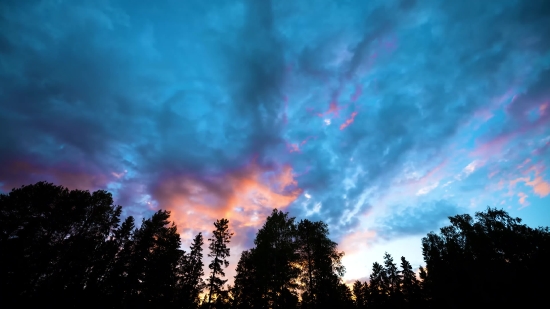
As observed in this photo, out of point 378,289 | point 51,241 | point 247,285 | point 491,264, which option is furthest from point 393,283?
point 51,241

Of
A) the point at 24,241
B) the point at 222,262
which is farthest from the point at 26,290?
the point at 222,262

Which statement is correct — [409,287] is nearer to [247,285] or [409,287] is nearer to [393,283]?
[393,283]

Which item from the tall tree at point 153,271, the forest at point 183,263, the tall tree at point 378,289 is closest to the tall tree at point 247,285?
the forest at point 183,263

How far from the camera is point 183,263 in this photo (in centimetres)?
3962

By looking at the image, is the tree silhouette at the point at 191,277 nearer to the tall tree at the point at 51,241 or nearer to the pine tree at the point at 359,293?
the tall tree at the point at 51,241

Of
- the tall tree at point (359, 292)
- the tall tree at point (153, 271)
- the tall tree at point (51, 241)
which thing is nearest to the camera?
the tall tree at point (51, 241)

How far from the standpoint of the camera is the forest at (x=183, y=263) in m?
30.1

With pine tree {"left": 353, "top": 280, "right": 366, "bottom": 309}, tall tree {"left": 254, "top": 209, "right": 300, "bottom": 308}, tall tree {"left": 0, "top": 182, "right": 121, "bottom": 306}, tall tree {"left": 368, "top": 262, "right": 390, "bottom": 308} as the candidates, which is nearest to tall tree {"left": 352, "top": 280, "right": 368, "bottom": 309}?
pine tree {"left": 353, "top": 280, "right": 366, "bottom": 309}

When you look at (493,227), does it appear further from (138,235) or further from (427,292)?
(138,235)

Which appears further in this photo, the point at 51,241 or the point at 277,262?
the point at 51,241

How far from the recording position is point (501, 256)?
41.9 metres

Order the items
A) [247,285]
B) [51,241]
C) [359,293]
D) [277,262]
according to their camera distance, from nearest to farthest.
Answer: [277,262] → [51,241] → [247,285] → [359,293]

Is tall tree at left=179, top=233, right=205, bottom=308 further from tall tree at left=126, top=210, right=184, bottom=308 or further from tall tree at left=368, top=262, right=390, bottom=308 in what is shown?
tall tree at left=368, top=262, right=390, bottom=308

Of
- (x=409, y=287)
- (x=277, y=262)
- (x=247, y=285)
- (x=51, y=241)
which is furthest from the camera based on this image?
(x=409, y=287)
